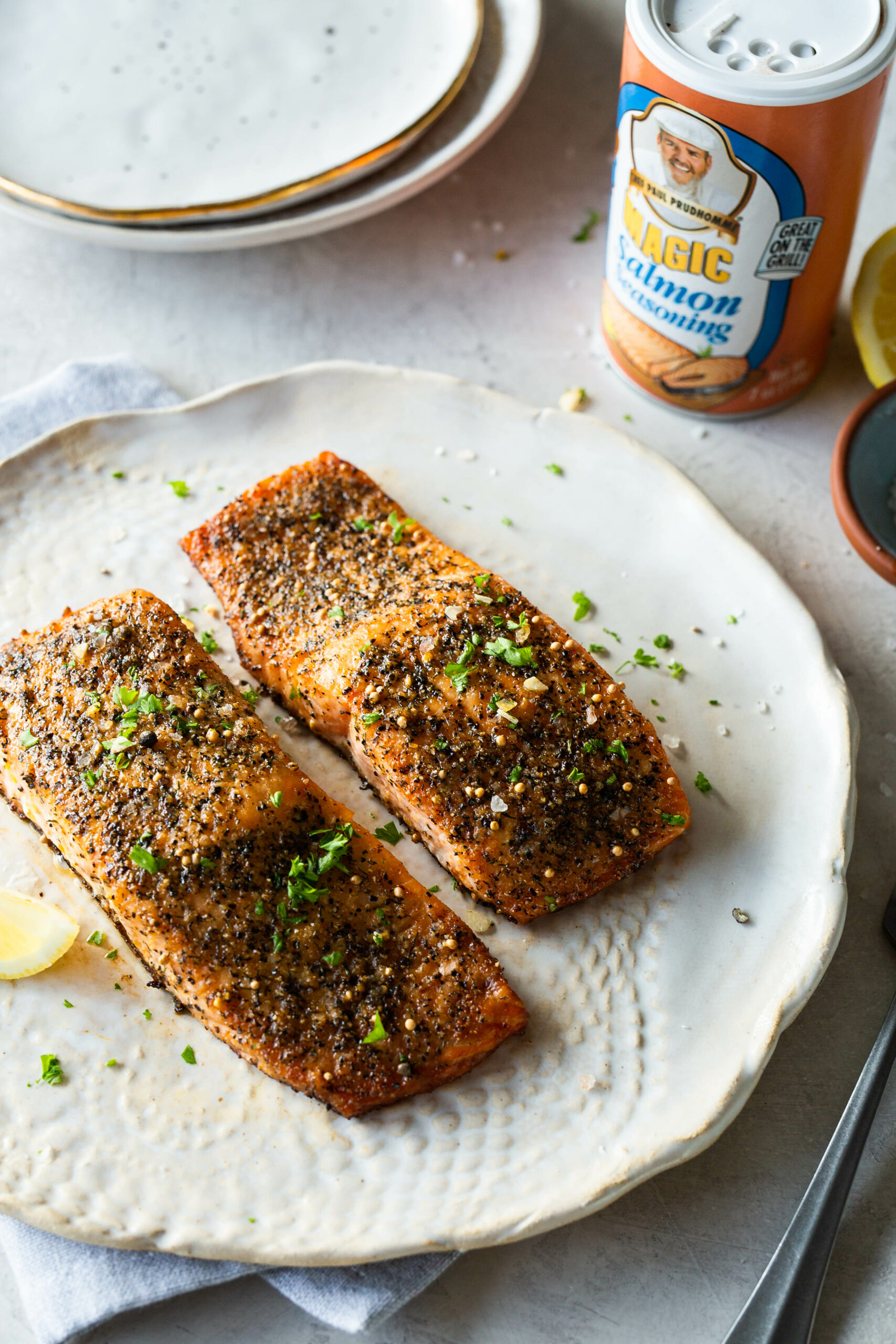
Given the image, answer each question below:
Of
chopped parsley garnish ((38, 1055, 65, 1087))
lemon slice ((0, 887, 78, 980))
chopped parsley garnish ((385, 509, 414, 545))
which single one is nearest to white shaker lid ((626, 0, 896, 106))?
chopped parsley garnish ((385, 509, 414, 545))

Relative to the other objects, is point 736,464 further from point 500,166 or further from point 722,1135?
point 722,1135

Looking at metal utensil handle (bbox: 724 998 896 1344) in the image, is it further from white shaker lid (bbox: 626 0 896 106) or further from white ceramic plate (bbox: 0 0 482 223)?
white ceramic plate (bbox: 0 0 482 223)

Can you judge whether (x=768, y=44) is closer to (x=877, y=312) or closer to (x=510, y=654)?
(x=877, y=312)

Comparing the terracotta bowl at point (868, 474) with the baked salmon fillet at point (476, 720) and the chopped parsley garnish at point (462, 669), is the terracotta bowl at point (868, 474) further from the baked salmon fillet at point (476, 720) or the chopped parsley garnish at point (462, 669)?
the chopped parsley garnish at point (462, 669)

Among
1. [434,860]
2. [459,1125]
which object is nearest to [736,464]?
[434,860]

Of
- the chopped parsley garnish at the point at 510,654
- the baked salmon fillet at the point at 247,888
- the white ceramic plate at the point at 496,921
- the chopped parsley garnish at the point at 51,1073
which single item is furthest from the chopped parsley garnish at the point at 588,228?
the chopped parsley garnish at the point at 51,1073
